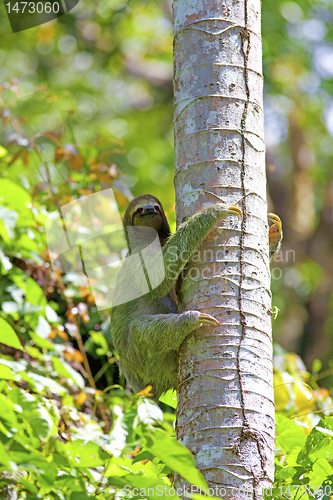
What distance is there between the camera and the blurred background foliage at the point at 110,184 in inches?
145

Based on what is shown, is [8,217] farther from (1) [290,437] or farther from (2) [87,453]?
(1) [290,437]

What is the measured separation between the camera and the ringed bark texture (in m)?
2.75

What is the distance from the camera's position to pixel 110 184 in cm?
589

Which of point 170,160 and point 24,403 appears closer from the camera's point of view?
point 24,403

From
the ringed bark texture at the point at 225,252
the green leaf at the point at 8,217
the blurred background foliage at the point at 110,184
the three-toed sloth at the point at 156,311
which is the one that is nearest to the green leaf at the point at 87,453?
the blurred background foliage at the point at 110,184

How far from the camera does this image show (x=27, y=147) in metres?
5.47

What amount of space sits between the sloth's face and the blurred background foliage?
783 mm

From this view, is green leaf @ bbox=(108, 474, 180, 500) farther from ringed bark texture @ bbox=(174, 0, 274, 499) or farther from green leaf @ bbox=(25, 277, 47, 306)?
green leaf @ bbox=(25, 277, 47, 306)

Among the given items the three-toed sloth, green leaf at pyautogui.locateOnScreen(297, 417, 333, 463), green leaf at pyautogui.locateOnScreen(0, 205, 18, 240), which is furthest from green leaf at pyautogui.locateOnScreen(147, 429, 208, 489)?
green leaf at pyautogui.locateOnScreen(0, 205, 18, 240)

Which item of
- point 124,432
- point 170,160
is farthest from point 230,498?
point 170,160

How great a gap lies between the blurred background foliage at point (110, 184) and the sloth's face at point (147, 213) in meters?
0.78

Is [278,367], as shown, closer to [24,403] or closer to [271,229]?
[271,229]

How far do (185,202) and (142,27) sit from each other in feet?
37.2

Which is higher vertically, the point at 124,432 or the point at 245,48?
the point at 245,48
